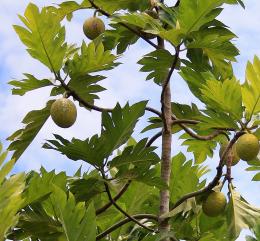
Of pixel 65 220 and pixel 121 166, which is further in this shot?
pixel 121 166

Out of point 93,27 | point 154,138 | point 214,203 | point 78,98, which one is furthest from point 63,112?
point 214,203

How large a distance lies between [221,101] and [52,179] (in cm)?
79

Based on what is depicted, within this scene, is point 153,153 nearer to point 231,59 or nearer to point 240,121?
point 240,121

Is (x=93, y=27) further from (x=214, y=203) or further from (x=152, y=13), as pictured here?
(x=214, y=203)

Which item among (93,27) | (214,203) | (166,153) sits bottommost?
(214,203)

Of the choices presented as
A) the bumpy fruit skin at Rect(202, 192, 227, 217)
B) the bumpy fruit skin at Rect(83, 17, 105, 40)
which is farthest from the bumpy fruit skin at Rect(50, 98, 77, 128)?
the bumpy fruit skin at Rect(202, 192, 227, 217)

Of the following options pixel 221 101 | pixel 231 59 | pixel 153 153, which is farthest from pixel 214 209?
pixel 231 59

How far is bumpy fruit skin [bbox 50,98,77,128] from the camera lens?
2.55 m

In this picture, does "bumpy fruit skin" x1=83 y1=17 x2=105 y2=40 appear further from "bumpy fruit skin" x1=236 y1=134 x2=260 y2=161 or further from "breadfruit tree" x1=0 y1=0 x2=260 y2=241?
"bumpy fruit skin" x1=236 y1=134 x2=260 y2=161

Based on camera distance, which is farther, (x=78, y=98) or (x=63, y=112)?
(x=78, y=98)

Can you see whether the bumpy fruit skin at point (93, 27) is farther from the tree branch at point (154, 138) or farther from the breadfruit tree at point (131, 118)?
the tree branch at point (154, 138)

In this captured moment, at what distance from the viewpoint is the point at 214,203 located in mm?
2561

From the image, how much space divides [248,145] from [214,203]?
0.37 metres

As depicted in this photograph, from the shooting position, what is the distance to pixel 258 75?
7.67 ft
